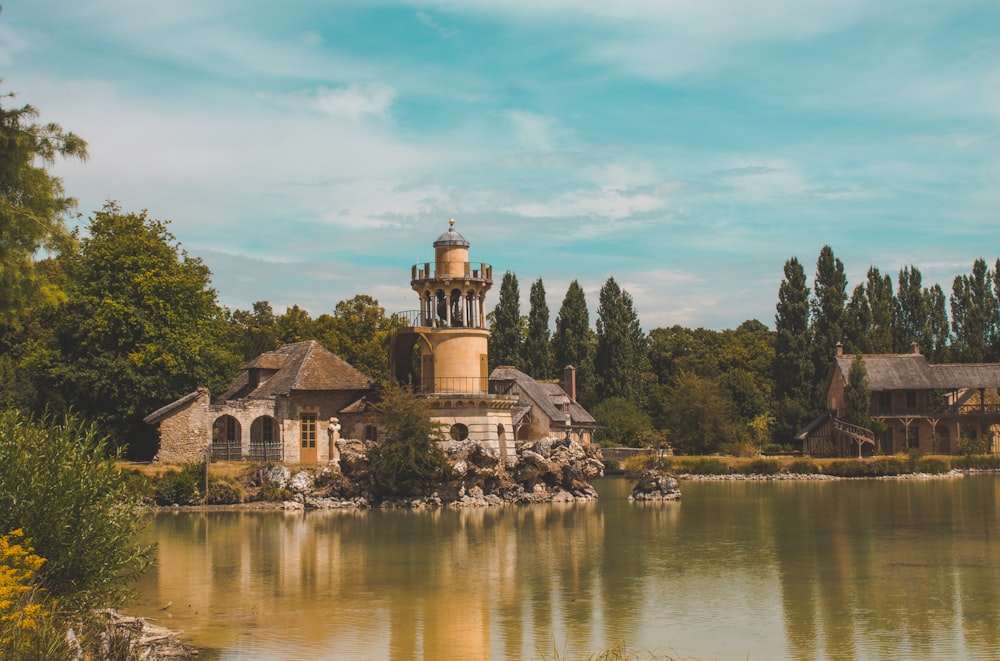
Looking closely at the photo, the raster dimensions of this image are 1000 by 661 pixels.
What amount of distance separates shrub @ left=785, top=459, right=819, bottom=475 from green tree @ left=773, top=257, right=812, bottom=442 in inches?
399

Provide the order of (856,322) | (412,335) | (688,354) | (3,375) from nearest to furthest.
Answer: (412,335), (3,375), (856,322), (688,354)

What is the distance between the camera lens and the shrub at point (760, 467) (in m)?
57.6

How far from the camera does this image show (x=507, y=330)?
74000 mm

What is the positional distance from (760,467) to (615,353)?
57.4 feet

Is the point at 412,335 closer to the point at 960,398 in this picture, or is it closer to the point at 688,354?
the point at 960,398

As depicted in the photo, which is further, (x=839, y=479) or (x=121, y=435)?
(x=839, y=479)

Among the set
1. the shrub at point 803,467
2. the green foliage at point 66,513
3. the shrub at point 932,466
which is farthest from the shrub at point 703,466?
the green foliage at point 66,513

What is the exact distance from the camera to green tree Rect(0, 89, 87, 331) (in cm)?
1698

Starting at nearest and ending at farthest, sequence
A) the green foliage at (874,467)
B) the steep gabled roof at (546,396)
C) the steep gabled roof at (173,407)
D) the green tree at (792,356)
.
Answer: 1. the steep gabled roof at (173,407)
2. the green foliage at (874,467)
3. the steep gabled roof at (546,396)
4. the green tree at (792,356)

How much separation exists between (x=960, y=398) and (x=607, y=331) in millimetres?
21395

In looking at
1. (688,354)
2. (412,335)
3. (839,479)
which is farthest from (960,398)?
(412,335)

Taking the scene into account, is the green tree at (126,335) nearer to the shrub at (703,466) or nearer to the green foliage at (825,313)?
the shrub at (703,466)

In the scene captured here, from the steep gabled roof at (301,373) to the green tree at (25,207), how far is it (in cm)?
2645

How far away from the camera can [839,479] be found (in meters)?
55.6
